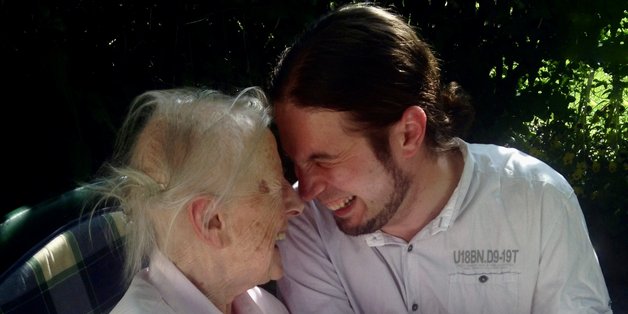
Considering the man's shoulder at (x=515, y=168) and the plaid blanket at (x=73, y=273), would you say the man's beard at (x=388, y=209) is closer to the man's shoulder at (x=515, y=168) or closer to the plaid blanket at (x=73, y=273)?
the man's shoulder at (x=515, y=168)

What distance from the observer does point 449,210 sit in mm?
2080

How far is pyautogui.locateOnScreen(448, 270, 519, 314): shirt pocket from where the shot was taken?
6.73ft

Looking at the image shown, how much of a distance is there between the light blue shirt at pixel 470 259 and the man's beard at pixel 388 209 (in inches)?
3.5

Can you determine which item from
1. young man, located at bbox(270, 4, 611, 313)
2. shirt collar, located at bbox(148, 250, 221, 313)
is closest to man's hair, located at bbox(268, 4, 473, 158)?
young man, located at bbox(270, 4, 611, 313)

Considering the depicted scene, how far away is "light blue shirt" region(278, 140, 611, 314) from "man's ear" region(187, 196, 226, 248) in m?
0.43

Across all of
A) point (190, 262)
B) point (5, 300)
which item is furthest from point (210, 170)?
point (5, 300)

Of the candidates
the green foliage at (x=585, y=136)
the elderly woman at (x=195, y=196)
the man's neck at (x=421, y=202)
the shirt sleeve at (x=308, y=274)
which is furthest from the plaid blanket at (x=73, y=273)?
the green foliage at (x=585, y=136)

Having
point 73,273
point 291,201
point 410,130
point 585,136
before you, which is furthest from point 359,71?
point 585,136

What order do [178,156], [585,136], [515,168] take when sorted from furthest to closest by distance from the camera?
[585,136] → [515,168] → [178,156]

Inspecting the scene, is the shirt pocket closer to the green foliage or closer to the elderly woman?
the elderly woman

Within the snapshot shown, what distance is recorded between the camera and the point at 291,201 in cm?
190

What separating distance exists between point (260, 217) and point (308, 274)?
41 cm

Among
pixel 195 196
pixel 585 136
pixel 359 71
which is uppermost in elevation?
pixel 359 71

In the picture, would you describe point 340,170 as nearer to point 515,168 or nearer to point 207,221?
point 207,221
